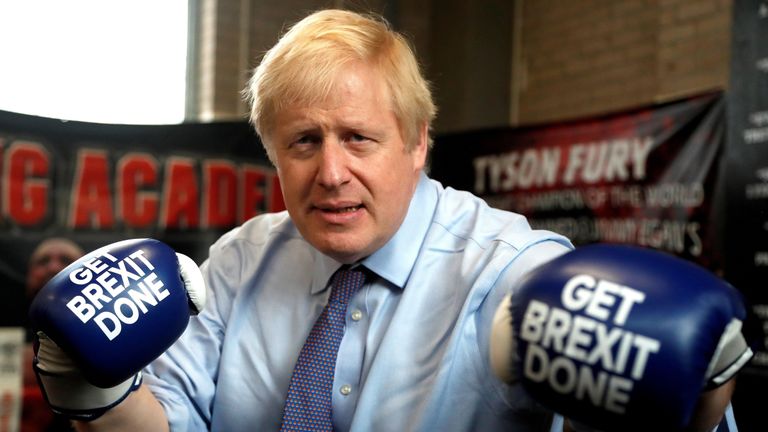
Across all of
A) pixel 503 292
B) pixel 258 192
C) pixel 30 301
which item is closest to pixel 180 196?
pixel 258 192

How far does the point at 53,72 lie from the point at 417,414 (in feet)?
10.2

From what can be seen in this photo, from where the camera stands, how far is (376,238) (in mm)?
1336

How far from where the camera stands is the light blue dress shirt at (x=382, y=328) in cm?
120

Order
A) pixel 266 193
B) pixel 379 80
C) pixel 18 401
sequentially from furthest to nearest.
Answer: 1. pixel 266 193
2. pixel 18 401
3. pixel 379 80

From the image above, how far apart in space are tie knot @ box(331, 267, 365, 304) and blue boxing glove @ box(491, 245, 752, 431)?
1.53ft

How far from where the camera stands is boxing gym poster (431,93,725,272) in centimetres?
256

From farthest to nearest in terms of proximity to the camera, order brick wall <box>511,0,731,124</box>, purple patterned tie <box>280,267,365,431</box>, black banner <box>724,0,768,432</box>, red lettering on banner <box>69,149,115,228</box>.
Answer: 1. brick wall <box>511,0,731,124</box>
2. red lettering on banner <box>69,149,115,228</box>
3. black banner <box>724,0,768,432</box>
4. purple patterned tie <box>280,267,365,431</box>

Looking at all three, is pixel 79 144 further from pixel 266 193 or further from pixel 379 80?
pixel 379 80

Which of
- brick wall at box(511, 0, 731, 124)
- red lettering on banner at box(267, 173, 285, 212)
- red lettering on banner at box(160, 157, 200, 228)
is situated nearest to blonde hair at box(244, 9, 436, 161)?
red lettering on banner at box(160, 157, 200, 228)

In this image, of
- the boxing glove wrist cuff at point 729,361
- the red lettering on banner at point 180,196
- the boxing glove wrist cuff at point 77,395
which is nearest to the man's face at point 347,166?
the boxing glove wrist cuff at point 77,395

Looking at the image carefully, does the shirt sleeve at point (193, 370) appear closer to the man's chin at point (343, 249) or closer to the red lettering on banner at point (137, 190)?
the man's chin at point (343, 249)

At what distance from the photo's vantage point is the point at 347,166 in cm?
130

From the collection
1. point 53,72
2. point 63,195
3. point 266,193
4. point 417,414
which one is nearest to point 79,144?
point 63,195

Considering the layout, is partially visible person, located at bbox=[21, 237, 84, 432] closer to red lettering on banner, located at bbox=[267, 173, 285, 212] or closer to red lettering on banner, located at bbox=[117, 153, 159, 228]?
red lettering on banner, located at bbox=[117, 153, 159, 228]
